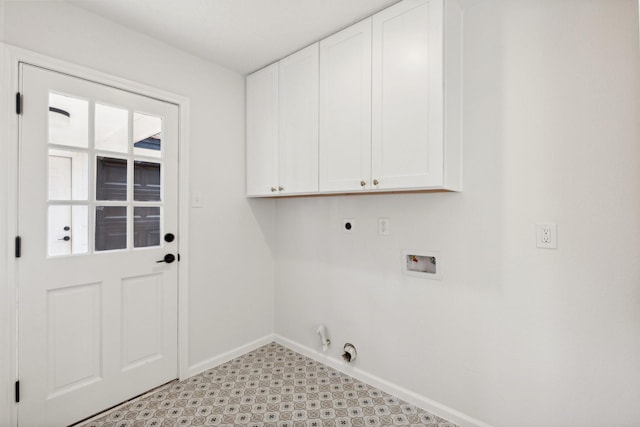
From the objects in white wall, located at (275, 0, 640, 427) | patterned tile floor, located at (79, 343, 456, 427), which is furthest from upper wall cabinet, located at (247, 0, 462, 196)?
patterned tile floor, located at (79, 343, 456, 427)

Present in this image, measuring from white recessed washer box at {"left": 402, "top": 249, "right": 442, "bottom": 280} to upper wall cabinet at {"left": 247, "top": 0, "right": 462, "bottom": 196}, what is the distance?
1.43 ft

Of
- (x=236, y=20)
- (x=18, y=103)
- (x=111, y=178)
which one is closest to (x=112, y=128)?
(x=111, y=178)

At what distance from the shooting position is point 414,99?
63.4 inches

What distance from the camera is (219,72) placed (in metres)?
2.41

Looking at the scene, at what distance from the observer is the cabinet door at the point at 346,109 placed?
180 cm

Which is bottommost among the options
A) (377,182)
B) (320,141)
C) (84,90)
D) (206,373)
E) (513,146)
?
(206,373)

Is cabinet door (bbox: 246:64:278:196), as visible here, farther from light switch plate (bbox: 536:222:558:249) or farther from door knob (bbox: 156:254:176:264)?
light switch plate (bbox: 536:222:558:249)

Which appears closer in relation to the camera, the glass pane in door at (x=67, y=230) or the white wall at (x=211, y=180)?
the glass pane in door at (x=67, y=230)

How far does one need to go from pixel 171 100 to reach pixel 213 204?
0.77m

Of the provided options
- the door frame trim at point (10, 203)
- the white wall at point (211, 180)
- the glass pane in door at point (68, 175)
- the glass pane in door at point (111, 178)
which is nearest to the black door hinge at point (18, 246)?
the door frame trim at point (10, 203)

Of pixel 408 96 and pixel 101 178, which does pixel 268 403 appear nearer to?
pixel 101 178

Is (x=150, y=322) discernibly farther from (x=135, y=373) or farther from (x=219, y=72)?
(x=219, y=72)

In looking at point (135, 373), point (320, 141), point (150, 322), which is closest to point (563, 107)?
point (320, 141)

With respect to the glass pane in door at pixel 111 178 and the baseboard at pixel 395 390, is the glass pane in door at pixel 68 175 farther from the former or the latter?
the baseboard at pixel 395 390
